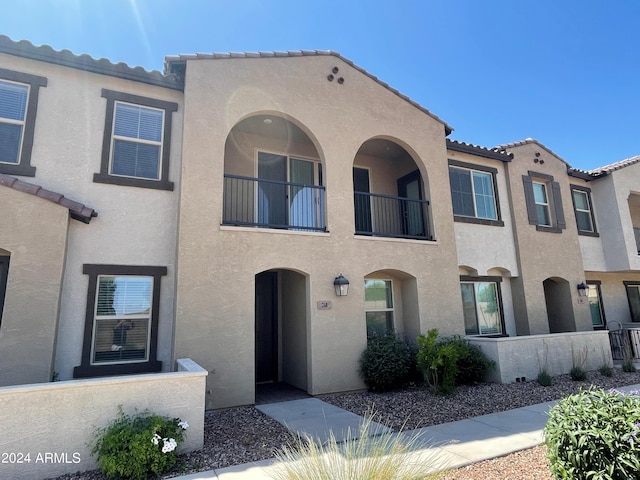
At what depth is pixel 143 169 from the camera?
8289mm

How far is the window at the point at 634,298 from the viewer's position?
51.9 ft

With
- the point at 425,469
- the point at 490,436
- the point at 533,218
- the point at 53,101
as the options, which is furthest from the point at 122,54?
the point at 533,218

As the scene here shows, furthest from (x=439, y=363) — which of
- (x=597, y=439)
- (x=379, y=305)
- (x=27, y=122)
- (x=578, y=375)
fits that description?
(x=27, y=122)

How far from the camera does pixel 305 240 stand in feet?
28.8

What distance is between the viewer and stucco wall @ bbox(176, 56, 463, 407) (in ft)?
24.8

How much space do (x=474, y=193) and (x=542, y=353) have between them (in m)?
5.24

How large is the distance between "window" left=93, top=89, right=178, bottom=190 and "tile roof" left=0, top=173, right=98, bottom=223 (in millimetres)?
970

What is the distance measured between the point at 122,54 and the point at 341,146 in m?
5.50

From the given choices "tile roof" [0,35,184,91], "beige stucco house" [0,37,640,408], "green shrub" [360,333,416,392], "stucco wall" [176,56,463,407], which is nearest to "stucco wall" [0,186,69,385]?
"beige stucco house" [0,37,640,408]

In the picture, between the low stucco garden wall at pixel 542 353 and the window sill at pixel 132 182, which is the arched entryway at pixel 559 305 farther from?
the window sill at pixel 132 182

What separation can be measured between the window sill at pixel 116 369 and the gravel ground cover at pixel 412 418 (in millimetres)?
1490

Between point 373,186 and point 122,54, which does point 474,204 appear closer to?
point 373,186

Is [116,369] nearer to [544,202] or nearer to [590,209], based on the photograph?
[544,202]

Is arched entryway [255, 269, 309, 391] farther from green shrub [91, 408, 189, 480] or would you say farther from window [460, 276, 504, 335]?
window [460, 276, 504, 335]
